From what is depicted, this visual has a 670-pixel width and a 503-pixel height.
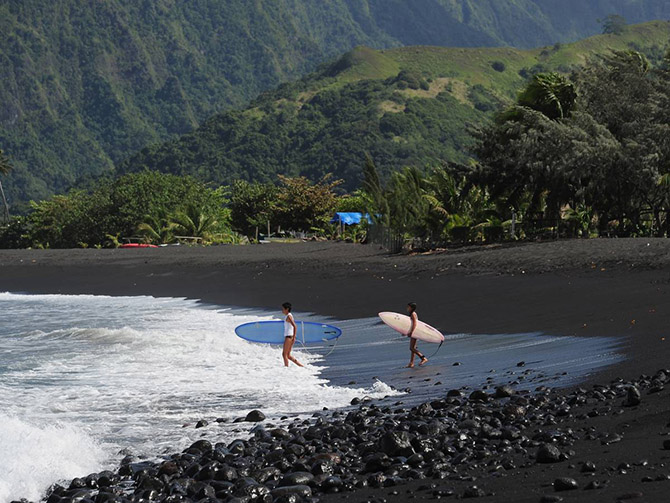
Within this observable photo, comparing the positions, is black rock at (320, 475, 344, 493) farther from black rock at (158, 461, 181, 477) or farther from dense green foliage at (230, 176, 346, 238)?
dense green foliage at (230, 176, 346, 238)

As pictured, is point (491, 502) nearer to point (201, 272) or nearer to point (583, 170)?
point (583, 170)

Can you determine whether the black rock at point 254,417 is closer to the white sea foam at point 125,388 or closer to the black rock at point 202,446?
the white sea foam at point 125,388

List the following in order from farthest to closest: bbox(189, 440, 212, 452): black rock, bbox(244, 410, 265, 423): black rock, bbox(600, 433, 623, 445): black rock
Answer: bbox(244, 410, 265, 423): black rock → bbox(189, 440, 212, 452): black rock → bbox(600, 433, 623, 445): black rock

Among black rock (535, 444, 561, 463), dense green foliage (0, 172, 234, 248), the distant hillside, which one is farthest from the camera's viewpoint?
the distant hillside

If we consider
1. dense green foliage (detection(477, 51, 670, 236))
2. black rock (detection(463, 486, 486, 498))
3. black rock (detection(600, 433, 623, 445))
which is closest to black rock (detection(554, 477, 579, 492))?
black rock (detection(463, 486, 486, 498))

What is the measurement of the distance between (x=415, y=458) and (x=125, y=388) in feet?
22.3

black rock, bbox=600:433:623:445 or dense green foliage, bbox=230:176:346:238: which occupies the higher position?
dense green foliage, bbox=230:176:346:238

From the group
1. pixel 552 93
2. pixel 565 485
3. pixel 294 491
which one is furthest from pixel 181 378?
pixel 552 93

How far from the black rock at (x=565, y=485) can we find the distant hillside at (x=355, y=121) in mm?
123316

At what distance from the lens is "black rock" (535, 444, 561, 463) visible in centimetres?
675

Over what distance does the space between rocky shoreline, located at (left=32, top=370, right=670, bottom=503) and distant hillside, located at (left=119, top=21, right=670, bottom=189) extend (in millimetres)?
120560

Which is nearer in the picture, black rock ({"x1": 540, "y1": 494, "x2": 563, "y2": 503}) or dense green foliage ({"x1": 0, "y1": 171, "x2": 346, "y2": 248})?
black rock ({"x1": 540, "y1": 494, "x2": 563, "y2": 503})

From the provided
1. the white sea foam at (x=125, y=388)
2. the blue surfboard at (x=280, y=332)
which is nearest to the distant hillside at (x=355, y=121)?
the white sea foam at (x=125, y=388)

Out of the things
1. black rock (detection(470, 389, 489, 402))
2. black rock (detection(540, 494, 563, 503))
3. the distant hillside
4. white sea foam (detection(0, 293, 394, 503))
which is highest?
the distant hillside
